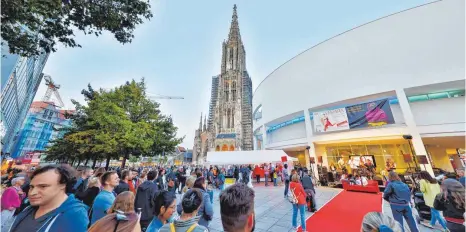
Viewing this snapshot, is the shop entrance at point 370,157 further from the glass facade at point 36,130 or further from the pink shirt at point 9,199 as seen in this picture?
the glass facade at point 36,130

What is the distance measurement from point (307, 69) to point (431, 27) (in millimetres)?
8918

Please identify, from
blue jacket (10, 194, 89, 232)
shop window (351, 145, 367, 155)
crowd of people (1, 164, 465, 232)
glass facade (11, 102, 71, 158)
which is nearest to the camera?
crowd of people (1, 164, 465, 232)

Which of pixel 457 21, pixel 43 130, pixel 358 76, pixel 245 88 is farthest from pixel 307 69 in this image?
pixel 43 130

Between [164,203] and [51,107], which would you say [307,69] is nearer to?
[164,203]

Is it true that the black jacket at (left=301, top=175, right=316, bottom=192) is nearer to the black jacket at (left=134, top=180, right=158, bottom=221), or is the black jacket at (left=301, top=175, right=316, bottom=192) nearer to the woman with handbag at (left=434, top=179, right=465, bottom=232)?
the woman with handbag at (left=434, top=179, right=465, bottom=232)

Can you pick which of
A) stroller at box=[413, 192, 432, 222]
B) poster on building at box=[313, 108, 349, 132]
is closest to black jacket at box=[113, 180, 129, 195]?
stroller at box=[413, 192, 432, 222]

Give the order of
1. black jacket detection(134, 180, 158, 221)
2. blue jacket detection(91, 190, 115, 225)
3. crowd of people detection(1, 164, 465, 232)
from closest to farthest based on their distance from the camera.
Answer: crowd of people detection(1, 164, 465, 232) → blue jacket detection(91, 190, 115, 225) → black jacket detection(134, 180, 158, 221)

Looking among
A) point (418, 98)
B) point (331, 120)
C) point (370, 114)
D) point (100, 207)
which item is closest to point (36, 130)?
point (100, 207)

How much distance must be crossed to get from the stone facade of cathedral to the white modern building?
27.3 metres

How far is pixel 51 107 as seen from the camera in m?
47.2

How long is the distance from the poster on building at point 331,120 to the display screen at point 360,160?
3475 mm

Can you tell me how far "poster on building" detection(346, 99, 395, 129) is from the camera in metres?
12.8

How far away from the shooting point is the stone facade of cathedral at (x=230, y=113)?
146 feet

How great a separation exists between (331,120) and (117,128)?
17.9 meters
